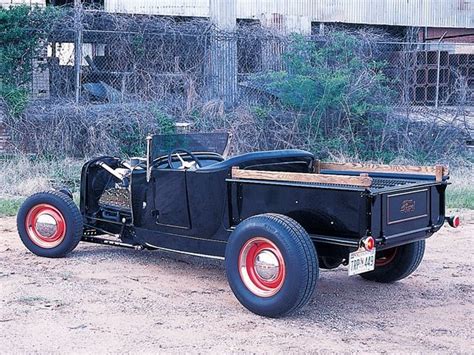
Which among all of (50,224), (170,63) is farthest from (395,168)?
(170,63)

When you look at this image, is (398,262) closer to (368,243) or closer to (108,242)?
(368,243)

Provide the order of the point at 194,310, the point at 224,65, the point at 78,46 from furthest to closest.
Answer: the point at 224,65
the point at 78,46
the point at 194,310

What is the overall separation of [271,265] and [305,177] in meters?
0.68

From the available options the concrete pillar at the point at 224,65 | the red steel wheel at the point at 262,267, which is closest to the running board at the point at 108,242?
the red steel wheel at the point at 262,267

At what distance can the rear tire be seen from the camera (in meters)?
6.74

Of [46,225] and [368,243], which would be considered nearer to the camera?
[368,243]

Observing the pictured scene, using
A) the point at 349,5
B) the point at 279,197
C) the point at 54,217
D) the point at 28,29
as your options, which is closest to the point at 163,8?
the point at 349,5

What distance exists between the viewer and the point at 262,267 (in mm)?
5789

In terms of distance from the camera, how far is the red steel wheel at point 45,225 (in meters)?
7.54

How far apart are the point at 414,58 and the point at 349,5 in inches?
374

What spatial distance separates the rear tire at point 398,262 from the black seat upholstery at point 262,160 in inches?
40.6

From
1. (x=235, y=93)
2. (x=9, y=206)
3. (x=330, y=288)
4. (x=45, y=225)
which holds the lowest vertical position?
(x=330, y=288)

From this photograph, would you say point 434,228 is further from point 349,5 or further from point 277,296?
point 349,5

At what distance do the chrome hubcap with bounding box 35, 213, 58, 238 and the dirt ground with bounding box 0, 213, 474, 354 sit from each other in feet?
0.83
